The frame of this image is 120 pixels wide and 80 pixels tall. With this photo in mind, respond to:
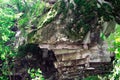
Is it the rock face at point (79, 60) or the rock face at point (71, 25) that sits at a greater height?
the rock face at point (71, 25)

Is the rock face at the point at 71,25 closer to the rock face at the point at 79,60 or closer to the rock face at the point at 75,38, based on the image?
the rock face at the point at 75,38

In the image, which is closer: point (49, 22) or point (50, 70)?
point (49, 22)

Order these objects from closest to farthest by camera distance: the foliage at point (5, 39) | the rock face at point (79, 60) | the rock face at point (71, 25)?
the rock face at point (71, 25)
the rock face at point (79, 60)
the foliage at point (5, 39)

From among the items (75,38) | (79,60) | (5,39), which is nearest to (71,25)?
(75,38)

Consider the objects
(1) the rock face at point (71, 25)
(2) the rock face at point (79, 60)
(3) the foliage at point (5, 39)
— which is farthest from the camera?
(3) the foliage at point (5, 39)

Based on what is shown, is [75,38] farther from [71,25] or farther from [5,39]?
[5,39]

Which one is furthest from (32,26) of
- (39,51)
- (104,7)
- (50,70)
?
(104,7)

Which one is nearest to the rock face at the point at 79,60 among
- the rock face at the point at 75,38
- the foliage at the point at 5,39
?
the rock face at the point at 75,38

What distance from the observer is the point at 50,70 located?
11711 mm

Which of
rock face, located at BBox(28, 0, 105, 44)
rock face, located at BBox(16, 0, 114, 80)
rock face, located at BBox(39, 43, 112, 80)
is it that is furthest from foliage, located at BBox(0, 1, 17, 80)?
rock face, located at BBox(39, 43, 112, 80)

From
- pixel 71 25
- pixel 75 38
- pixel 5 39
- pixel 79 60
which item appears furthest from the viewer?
pixel 5 39

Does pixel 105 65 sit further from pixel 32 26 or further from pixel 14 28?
pixel 14 28

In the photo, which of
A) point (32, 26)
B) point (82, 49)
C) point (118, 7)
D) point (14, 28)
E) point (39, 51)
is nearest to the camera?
point (118, 7)

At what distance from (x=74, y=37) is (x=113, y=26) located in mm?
1658
